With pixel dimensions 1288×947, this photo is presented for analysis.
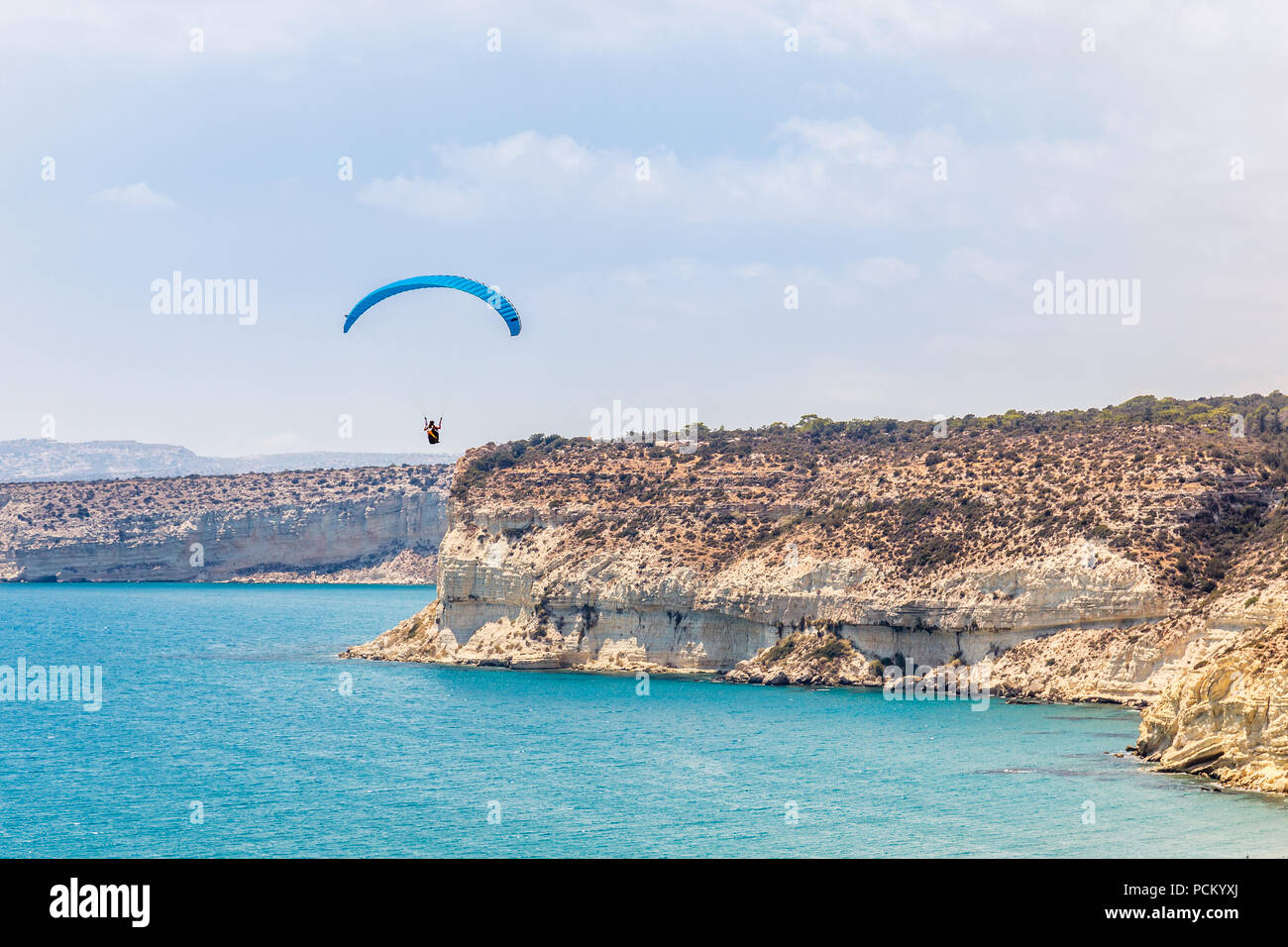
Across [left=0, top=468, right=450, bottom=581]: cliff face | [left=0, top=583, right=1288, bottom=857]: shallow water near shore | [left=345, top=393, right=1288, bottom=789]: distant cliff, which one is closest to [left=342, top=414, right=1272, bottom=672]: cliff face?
[left=345, top=393, right=1288, bottom=789]: distant cliff

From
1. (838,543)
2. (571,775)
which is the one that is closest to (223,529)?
(838,543)

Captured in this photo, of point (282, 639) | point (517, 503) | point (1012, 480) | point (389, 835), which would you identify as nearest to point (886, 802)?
point (389, 835)

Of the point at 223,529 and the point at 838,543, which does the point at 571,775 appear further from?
the point at 223,529

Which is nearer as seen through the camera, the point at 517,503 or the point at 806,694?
the point at 806,694

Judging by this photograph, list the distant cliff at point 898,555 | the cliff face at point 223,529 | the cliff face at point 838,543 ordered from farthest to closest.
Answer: the cliff face at point 223,529 < the cliff face at point 838,543 < the distant cliff at point 898,555

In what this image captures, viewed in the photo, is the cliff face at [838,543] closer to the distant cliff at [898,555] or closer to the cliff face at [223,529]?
the distant cliff at [898,555]

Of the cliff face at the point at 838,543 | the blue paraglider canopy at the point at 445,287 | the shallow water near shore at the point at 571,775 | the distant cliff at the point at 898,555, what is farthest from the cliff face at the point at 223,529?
the blue paraglider canopy at the point at 445,287
